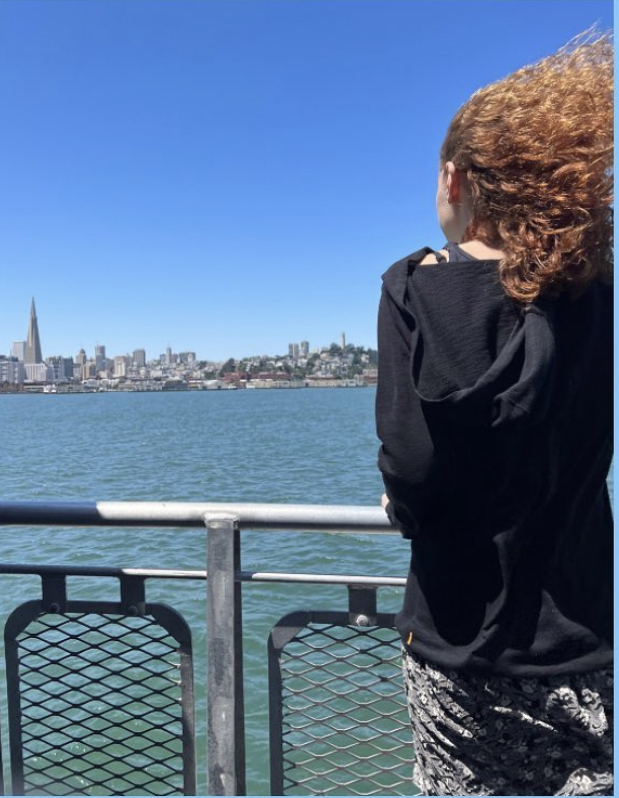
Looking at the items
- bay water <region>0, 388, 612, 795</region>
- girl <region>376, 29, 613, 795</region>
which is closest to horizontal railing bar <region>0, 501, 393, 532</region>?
bay water <region>0, 388, 612, 795</region>

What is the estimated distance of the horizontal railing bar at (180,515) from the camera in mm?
1632

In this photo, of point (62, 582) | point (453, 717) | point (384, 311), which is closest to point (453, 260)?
point (384, 311)

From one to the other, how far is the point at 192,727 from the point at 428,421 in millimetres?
1193

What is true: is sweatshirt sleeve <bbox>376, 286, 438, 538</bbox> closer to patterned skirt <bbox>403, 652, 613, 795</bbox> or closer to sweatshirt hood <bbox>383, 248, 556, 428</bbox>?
sweatshirt hood <bbox>383, 248, 556, 428</bbox>

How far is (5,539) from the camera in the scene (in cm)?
1148

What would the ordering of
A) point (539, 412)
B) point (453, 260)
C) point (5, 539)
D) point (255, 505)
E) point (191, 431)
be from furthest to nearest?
1. point (191, 431)
2. point (5, 539)
3. point (255, 505)
4. point (453, 260)
5. point (539, 412)

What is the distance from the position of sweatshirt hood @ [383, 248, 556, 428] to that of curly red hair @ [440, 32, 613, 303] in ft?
0.14

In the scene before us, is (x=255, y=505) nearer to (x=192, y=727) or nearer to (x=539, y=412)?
(x=192, y=727)

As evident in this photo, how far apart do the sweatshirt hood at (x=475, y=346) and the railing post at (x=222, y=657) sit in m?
0.77

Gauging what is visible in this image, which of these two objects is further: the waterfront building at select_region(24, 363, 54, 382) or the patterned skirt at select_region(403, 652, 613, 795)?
the waterfront building at select_region(24, 363, 54, 382)

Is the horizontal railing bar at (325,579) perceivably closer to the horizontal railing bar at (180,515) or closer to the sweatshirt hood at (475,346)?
the horizontal railing bar at (180,515)

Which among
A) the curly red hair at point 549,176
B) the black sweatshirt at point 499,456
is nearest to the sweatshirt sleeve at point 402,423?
the black sweatshirt at point 499,456

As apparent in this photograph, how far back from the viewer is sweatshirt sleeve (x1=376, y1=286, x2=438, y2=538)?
1.15 m

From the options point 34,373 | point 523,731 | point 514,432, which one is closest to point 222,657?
point 523,731
